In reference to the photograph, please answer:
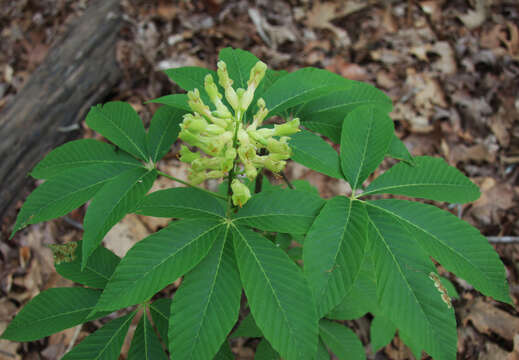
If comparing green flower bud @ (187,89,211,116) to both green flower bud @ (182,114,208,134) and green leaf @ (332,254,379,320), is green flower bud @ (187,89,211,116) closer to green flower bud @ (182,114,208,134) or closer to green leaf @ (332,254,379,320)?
green flower bud @ (182,114,208,134)

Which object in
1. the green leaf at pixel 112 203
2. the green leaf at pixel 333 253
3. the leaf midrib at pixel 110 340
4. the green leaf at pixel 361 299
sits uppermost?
the green leaf at pixel 112 203

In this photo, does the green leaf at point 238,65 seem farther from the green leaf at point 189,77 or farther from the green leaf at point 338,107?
the green leaf at point 338,107

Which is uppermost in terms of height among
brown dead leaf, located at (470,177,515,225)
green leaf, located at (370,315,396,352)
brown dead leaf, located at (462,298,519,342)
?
green leaf, located at (370,315,396,352)

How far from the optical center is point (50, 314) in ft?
5.14

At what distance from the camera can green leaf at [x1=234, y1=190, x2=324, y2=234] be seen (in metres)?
1.36

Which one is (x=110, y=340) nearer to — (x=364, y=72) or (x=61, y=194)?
(x=61, y=194)

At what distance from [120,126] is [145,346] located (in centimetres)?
105

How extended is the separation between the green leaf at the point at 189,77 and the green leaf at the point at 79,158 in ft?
1.46

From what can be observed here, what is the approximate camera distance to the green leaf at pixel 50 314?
1.52 metres

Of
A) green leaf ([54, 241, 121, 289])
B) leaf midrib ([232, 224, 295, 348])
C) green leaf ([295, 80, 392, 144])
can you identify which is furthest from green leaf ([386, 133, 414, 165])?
green leaf ([54, 241, 121, 289])

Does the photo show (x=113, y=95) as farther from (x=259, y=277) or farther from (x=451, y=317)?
(x=451, y=317)

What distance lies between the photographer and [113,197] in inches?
55.7

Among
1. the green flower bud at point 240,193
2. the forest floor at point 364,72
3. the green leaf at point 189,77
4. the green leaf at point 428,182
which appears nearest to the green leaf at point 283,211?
the green flower bud at point 240,193

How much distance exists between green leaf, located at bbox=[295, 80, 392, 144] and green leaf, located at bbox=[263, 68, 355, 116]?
0.14 metres
